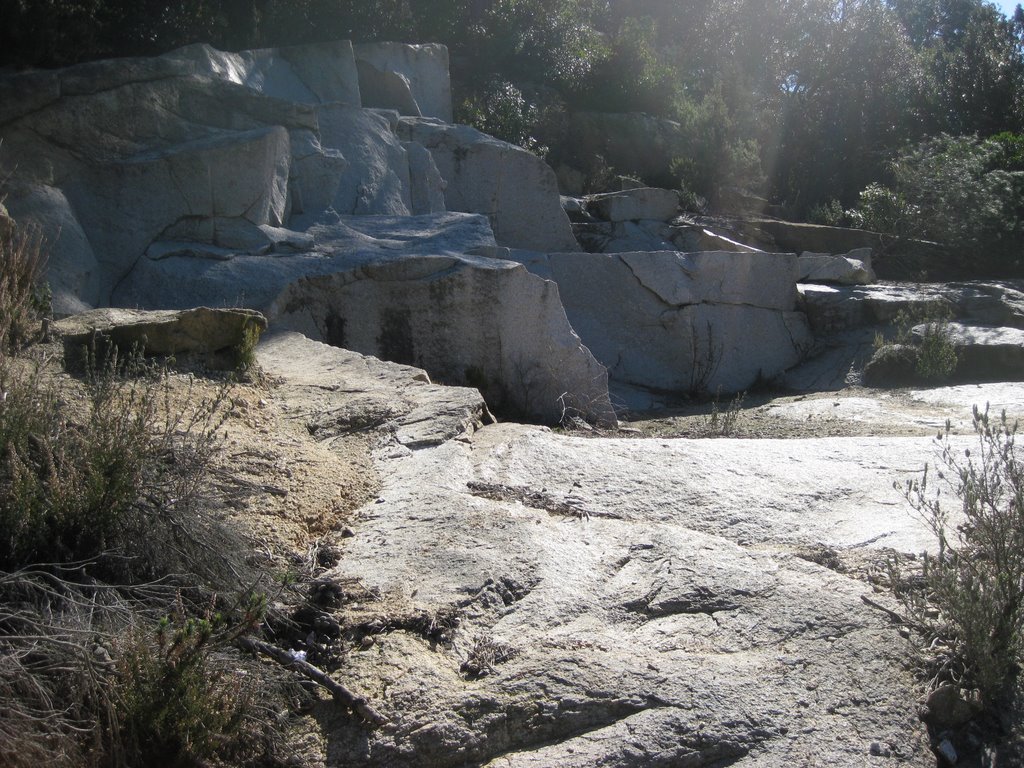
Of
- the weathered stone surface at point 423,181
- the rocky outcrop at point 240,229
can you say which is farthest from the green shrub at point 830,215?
the rocky outcrop at point 240,229

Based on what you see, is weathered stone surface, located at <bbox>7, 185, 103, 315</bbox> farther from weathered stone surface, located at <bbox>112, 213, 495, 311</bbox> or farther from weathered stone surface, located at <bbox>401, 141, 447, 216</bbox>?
weathered stone surface, located at <bbox>401, 141, 447, 216</bbox>

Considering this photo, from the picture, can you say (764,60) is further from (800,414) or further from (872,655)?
(872,655)

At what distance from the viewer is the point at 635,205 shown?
41.4 feet

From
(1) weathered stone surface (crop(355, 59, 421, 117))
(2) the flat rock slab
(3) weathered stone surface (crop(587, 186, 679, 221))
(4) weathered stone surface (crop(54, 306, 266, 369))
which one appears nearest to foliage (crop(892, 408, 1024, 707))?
(2) the flat rock slab

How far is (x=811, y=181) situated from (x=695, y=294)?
8107 millimetres

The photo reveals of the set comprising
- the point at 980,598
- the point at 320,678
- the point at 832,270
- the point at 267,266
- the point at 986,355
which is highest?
the point at 832,270

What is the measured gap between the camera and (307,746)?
2.51 metres

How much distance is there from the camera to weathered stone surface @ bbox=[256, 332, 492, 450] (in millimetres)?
4180

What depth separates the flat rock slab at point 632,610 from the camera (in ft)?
8.23

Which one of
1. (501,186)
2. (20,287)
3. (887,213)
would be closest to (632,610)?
(20,287)

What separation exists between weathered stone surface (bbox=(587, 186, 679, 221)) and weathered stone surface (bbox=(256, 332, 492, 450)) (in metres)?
7.70

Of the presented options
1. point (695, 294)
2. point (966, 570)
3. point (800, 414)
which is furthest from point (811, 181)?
point (966, 570)

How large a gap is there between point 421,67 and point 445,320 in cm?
615

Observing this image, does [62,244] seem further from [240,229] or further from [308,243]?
[308,243]
